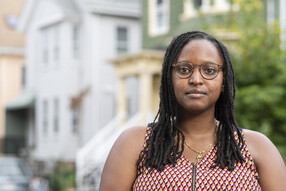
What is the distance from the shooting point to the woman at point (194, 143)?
2705mm

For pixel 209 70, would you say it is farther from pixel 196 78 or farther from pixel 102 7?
pixel 102 7

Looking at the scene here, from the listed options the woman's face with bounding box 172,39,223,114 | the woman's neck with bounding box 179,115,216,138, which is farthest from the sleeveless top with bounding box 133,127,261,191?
the woman's face with bounding box 172,39,223,114

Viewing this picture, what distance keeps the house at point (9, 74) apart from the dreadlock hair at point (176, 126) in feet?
93.7

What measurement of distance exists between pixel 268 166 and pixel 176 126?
482 millimetres

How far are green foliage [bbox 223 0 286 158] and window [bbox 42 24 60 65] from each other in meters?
13.0

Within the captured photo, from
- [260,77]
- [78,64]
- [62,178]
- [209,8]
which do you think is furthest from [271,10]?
[78,64]

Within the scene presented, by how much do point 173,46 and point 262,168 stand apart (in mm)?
731

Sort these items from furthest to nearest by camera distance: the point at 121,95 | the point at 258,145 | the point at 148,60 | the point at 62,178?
the point at 62,178, the point at 121,95, the point at 148,60, the point at 258,145

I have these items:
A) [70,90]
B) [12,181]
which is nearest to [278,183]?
[12,181]

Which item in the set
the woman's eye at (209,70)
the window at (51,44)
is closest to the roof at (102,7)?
the window at (51,44)

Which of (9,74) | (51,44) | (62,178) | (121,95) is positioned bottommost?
(62,178)

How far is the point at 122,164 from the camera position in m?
2.75

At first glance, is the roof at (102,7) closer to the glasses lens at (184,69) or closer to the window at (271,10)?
the window at (271,10)

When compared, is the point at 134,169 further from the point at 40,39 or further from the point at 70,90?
the point at 40,39
